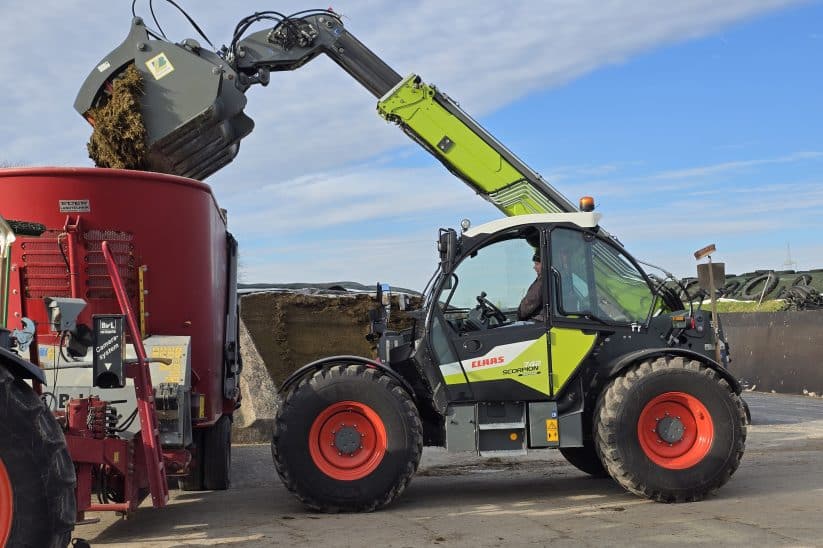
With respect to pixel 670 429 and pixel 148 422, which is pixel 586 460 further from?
pixel 148 422

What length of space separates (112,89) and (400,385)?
3.87 meters

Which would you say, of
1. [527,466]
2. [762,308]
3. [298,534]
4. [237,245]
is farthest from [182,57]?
[762,308]

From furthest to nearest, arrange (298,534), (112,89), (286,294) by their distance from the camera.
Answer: (286,294), (112,89), (298,534)

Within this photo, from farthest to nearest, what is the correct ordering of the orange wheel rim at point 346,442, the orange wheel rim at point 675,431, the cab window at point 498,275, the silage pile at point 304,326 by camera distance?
the silage pile at point 304,326
the cab window at point 498,275
the orange wheel rim at point 675,431
the orange wheel rim at point 346,442

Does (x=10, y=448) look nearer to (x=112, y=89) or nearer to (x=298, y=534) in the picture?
(x=298, y=534)

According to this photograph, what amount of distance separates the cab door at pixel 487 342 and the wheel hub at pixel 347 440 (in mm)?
890

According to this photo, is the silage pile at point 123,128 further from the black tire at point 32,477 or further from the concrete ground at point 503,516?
the black tire at point 32,477

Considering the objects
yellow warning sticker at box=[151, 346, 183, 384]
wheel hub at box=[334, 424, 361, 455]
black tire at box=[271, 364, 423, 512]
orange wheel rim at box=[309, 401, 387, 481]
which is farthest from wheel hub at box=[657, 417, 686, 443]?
yellow warning sticker at box=[151, 346, 183, 384]

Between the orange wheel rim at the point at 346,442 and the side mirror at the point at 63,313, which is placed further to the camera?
the orange wheel rim at the point at 346,442

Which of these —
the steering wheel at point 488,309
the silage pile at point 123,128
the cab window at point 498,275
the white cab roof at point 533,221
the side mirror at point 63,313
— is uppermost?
the silage pile at point 123,128

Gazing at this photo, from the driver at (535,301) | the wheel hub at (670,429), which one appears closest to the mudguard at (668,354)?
the wheel hub at (670,429)

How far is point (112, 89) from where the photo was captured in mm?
8453

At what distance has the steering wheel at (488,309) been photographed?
818 cm

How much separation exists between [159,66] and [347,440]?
156 inches
